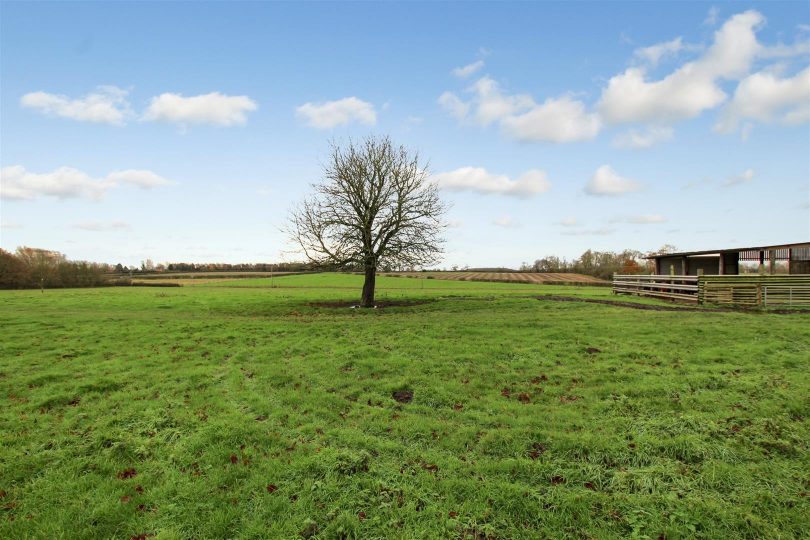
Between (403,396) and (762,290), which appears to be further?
(762,290)

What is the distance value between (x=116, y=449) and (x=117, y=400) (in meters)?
2.89

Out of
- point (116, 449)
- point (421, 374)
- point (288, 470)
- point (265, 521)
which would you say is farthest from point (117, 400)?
point (421, 374)

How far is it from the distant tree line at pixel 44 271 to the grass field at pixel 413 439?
66.0 meters

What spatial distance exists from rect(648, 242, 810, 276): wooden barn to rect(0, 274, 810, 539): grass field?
2149 cm

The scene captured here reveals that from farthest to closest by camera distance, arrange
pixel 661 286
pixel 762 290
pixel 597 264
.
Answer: pixel 597 264, pixel 661 286, pixel 762 290

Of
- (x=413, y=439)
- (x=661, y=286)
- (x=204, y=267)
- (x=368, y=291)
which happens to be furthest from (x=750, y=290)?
(x=204, y=267)

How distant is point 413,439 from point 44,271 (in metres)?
83.2

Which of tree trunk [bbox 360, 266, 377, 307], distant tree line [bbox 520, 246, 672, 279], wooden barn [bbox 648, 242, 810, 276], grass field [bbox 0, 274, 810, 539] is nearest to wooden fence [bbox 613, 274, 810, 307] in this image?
wooden barn [bbox 648, 242, 810, 276]

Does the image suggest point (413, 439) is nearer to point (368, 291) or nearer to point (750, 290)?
point (368, 291)

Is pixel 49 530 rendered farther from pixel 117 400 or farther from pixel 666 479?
pixel 666 479

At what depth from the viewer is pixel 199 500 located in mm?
5410

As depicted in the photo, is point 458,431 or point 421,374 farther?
point 421,374

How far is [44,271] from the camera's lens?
6481 centimetres

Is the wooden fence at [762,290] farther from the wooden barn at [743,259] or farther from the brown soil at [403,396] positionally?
the brown soil at [403,396]
